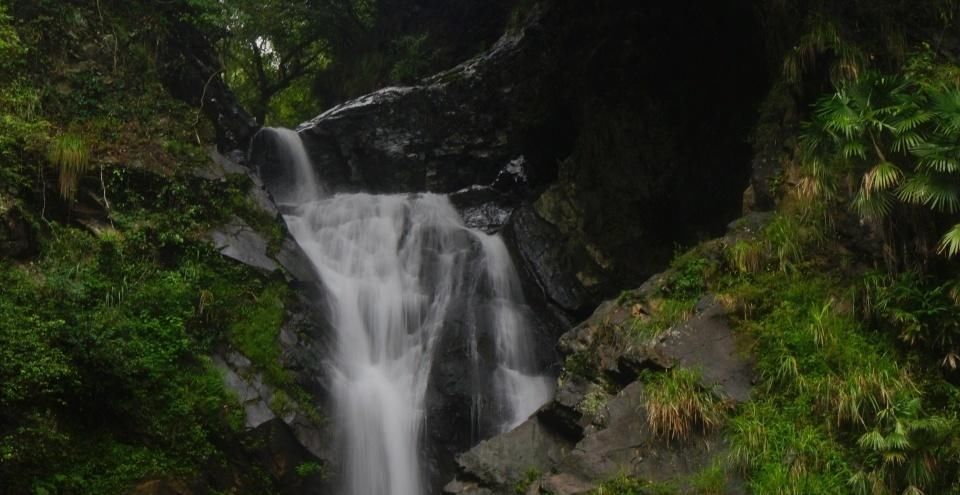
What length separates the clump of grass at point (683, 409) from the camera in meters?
8.48

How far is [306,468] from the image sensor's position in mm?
10625

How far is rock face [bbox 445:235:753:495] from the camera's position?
8.43m

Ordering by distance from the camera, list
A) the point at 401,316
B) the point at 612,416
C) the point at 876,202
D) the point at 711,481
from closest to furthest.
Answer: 1. the point at 711,481
2. the point at 876,202
3. the point at 612,416
4. the point at 401,316

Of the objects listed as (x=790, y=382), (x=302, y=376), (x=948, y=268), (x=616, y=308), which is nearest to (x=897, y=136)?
(x=948, y=268)

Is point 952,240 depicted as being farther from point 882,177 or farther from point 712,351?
point 712,351

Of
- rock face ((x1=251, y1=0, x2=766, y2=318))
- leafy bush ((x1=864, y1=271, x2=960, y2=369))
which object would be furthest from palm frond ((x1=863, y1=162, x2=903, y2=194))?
rock face ((x1=251, y1=0, x2=766, y2=318))

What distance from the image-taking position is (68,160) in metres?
11.3

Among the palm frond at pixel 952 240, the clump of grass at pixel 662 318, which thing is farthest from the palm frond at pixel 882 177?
the clump of grass at pixel 662 318

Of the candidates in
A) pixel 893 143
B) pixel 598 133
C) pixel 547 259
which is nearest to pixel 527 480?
pixel 893 143

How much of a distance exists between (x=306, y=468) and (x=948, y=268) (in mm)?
8697

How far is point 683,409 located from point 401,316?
690cm

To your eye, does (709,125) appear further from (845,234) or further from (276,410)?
(276,410)

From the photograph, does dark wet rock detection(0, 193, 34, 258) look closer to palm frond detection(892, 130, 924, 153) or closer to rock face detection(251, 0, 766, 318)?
rock face detection(251, 0, 766, 318)

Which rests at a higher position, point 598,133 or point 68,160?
point 68,160
